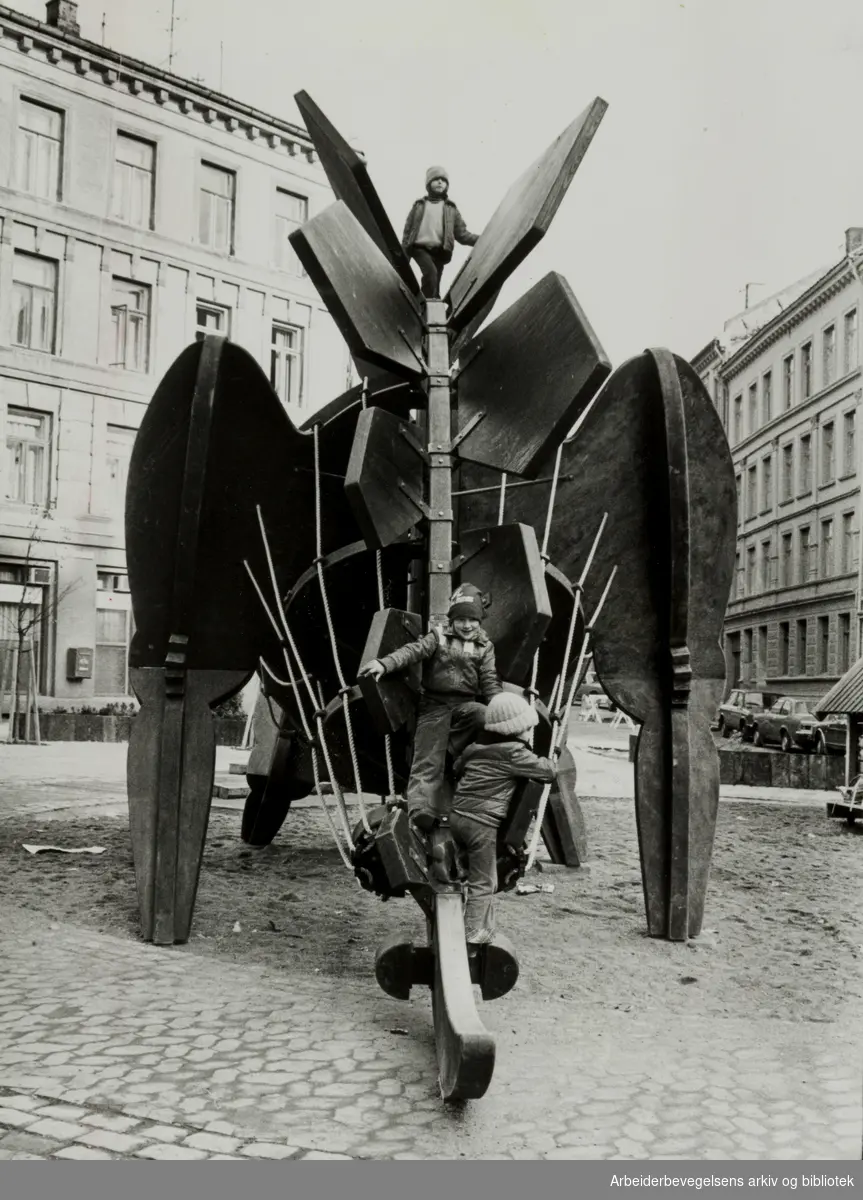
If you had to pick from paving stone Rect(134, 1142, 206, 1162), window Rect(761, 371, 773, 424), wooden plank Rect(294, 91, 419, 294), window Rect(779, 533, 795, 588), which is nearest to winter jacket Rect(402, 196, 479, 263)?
wooden plank Rect(294, 91, 419, 294)

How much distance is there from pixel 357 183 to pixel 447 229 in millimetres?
564

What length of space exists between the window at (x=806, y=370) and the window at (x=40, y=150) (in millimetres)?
15995

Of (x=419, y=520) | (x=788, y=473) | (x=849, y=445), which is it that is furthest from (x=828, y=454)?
(x=419, y=520)

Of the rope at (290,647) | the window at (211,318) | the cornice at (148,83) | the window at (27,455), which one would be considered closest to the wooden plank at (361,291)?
the rope at (290,647)

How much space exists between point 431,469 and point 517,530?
64cm

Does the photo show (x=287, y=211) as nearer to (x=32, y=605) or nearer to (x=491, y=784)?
(x=32, y=605)

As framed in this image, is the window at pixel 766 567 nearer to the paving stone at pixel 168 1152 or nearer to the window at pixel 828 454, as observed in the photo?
the window at pixel 828 454

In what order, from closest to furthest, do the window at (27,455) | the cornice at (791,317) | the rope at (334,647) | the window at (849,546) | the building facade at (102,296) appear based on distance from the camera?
1. the rope at (334,647)
2. the building facade at (102,296)
3. the window at (27,455)
4. the cornice at (791,317)
5. the window at (849,546)

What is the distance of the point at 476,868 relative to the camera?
5.07 meters

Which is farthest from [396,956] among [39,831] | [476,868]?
[39,831]

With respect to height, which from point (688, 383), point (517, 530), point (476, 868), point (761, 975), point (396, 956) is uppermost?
point (688, 383)

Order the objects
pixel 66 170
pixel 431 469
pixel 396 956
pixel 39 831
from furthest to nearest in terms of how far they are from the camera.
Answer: pixel 66 170
pixel 39 831
pixel 431 469
pixel 396 956

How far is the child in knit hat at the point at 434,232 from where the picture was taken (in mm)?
7098

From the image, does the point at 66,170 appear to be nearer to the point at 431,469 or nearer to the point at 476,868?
the point at 431,469
